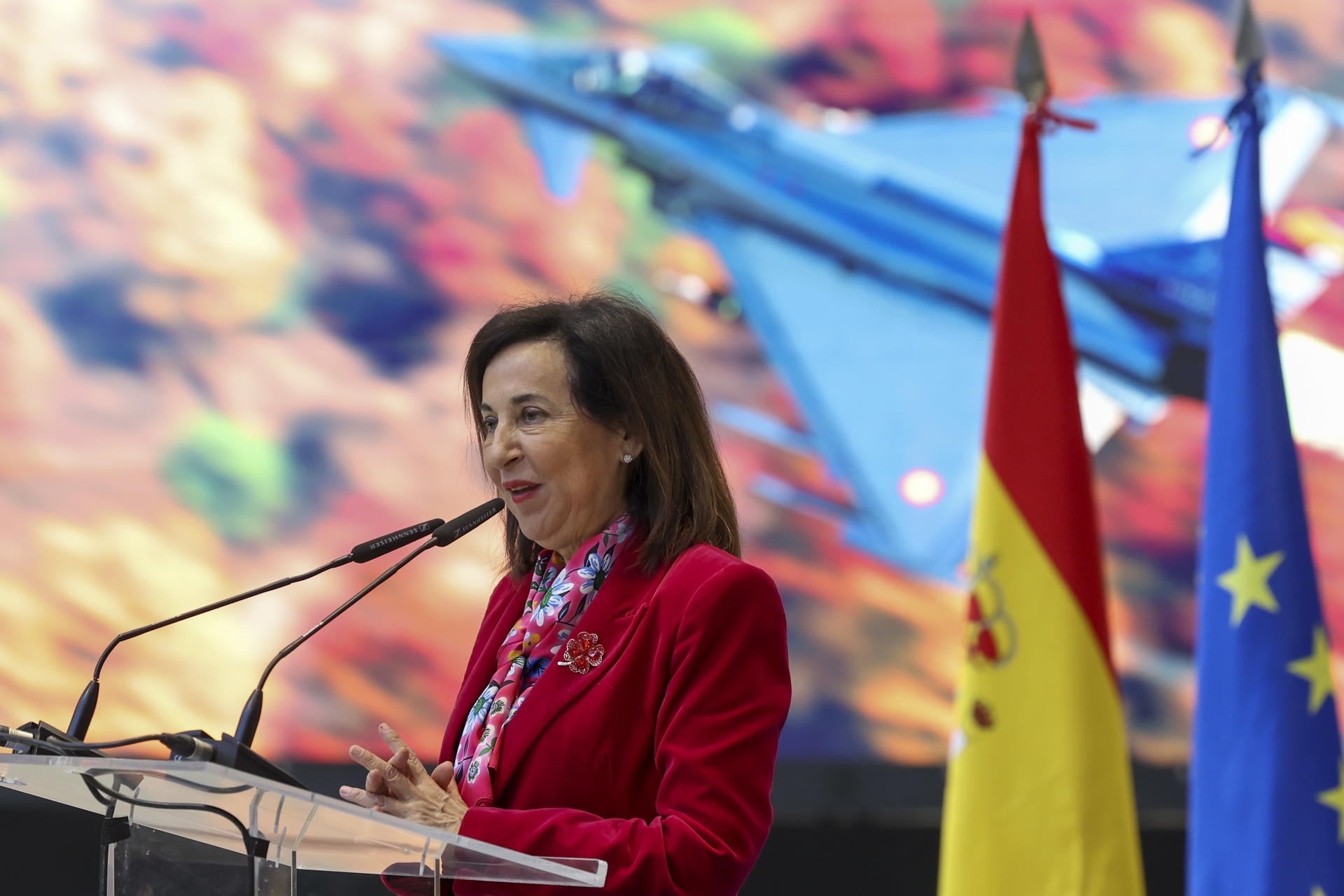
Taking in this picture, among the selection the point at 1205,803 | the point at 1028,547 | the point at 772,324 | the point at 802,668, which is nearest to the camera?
the point at 1205,803

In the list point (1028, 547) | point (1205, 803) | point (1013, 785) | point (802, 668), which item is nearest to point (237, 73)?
point (802, 668)

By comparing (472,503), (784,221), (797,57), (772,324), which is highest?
(797,57)

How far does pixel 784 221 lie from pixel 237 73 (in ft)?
5.84

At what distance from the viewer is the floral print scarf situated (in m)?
1.45

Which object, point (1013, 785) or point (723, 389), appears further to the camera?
point (723, 389)

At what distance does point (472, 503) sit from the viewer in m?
3.76

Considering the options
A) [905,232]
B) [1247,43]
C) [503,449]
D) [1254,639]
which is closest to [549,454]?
[503,449]

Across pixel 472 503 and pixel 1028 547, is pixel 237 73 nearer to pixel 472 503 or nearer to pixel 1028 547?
pixel 472 503

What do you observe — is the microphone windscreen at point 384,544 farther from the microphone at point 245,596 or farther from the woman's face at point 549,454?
the woman's face at point 549,454

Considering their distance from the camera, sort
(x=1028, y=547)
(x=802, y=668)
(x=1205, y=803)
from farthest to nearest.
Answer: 1. (x=802, y=668)
2. (x=1028, y=547)
3. (x=1205, y=803)

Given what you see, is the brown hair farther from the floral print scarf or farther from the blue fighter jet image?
the blue fighter jet image

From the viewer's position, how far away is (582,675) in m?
1.42

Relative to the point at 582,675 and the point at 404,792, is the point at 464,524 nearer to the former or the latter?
the point at 582,675

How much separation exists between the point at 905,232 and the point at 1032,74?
1122mm
